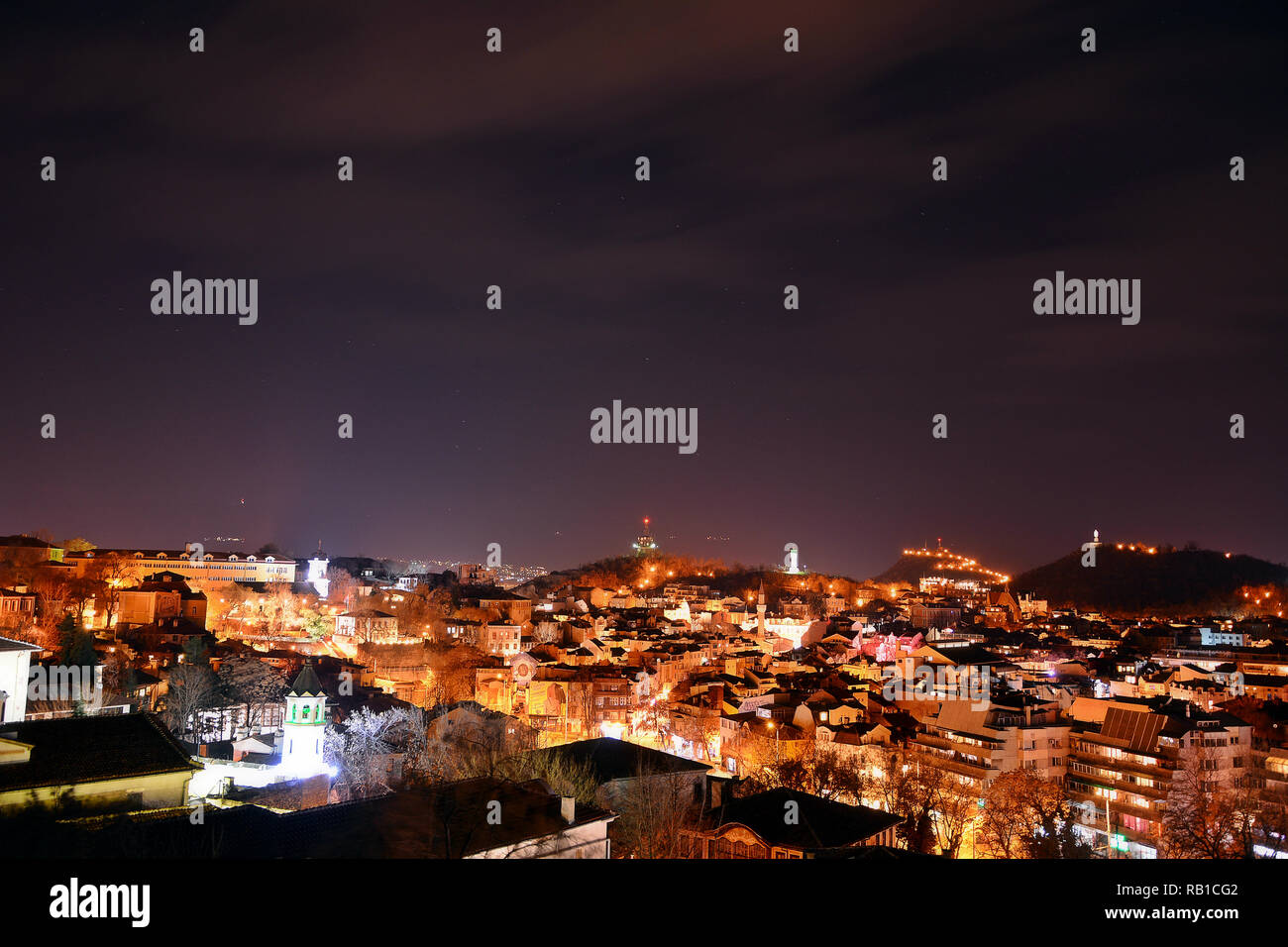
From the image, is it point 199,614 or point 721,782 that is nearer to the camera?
point 721,782

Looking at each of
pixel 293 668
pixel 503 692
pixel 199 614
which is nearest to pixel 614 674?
pixel 503 692

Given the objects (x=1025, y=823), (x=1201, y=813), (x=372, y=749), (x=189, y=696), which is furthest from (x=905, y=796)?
(x=189, y=696)

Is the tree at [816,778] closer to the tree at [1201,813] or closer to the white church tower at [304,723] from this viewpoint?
the tree at [1201,813]

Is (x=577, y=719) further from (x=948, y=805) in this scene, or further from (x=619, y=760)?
(x=948, y=805)
